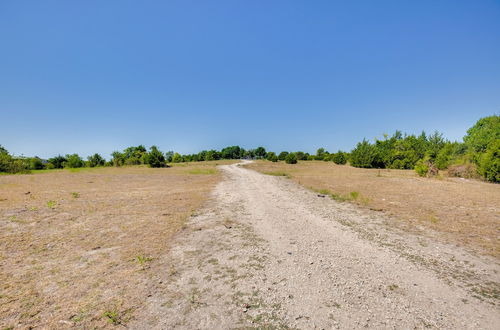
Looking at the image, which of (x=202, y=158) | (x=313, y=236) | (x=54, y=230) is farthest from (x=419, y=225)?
(x=202, y=158)

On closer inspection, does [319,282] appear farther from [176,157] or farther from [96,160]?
[176,157]

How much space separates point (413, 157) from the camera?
51.0 metres

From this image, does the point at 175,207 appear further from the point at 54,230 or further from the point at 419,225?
the point at 419,225

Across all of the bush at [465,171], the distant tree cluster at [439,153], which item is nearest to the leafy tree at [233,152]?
the distant tree cluster at [439,153]

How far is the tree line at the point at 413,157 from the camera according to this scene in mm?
26966

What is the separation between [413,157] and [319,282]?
62.2 meters

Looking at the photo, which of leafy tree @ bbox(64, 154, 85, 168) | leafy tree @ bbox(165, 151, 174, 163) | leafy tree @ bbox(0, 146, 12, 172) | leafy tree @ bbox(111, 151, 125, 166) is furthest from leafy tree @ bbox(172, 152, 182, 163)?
leafy tree @ bbox(0, 146, 12, 172)

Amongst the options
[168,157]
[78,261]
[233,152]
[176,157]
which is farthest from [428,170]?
[233,152]

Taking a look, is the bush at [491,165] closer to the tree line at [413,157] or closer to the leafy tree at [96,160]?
the tree line at [413,157]

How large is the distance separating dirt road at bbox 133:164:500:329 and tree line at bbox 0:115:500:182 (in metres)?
28.5

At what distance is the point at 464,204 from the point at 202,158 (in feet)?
344

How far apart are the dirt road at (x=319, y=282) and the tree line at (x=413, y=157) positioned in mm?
28545

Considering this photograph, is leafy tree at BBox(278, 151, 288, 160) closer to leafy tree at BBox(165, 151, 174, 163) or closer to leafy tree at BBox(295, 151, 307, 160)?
leafy tree at BBox(295, 151, 307, 160)

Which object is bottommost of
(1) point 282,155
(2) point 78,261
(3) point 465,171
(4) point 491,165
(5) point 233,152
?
(2) point 78,261
